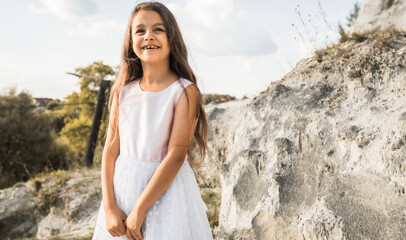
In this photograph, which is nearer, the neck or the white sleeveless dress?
the white sleeveless dress

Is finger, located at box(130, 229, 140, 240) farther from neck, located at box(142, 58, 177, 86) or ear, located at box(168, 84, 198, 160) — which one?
neck, located at box(142, 58, 177, 86)

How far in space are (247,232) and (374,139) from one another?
3.99ft

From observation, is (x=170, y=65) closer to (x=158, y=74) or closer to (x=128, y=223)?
(x=158, y=74)

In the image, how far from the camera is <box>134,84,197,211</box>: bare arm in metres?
1.43

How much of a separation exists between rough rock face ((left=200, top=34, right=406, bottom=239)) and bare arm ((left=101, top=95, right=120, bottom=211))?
1.39 metres

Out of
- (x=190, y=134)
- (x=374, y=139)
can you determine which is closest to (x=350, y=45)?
(x=374, y=139)

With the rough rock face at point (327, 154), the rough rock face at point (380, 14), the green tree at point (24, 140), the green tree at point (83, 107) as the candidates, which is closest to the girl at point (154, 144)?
the rough rock face at point (327, 154)

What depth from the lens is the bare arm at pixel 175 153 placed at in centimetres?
143

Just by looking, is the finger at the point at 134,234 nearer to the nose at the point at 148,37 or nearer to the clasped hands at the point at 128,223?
the clasped hands at the point at 128,223

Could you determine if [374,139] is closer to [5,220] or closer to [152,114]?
[152,114]

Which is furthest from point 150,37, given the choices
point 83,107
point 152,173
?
point 83,107

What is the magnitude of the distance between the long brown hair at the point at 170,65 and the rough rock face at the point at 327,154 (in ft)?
3.29

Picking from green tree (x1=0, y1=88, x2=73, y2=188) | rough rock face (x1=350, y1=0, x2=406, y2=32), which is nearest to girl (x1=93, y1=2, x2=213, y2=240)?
rough rock face (x1=350, y1=0, x2=406, y2=32)

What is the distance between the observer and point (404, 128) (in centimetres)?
223
